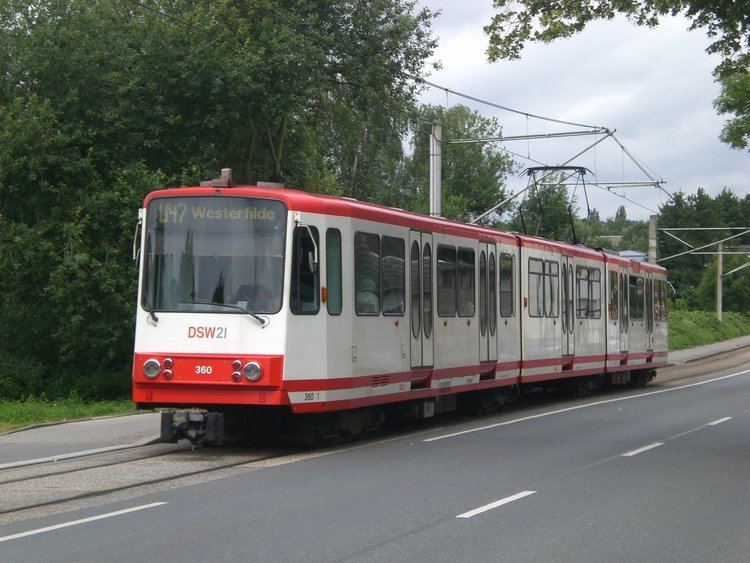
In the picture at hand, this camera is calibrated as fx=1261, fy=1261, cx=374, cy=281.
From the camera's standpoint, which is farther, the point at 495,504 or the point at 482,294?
the point at 482,294

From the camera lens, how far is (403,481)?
12.7 metres

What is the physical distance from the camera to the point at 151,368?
15.6m

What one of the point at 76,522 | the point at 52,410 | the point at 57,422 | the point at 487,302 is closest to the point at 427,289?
the point at 487,302

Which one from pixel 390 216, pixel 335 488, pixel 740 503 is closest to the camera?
pixel 740 503

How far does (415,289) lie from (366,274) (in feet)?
6.09

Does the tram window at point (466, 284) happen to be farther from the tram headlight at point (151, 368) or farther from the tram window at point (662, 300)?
the tram window at point (662, 300)

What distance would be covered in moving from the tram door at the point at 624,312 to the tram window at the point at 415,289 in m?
13.9

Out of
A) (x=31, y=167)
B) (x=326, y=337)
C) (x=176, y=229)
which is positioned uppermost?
(x=31, y=167)

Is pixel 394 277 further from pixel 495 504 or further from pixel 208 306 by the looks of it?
pixel 495 504

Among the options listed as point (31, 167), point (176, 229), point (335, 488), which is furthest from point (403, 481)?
point (31, 167)

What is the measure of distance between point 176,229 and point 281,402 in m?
2.66

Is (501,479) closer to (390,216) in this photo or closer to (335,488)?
(335,488)

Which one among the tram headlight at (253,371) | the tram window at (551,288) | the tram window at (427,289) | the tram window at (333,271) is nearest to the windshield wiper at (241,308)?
the tram headlight at (253,371)

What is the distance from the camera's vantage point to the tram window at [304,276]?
15312 millimetres
